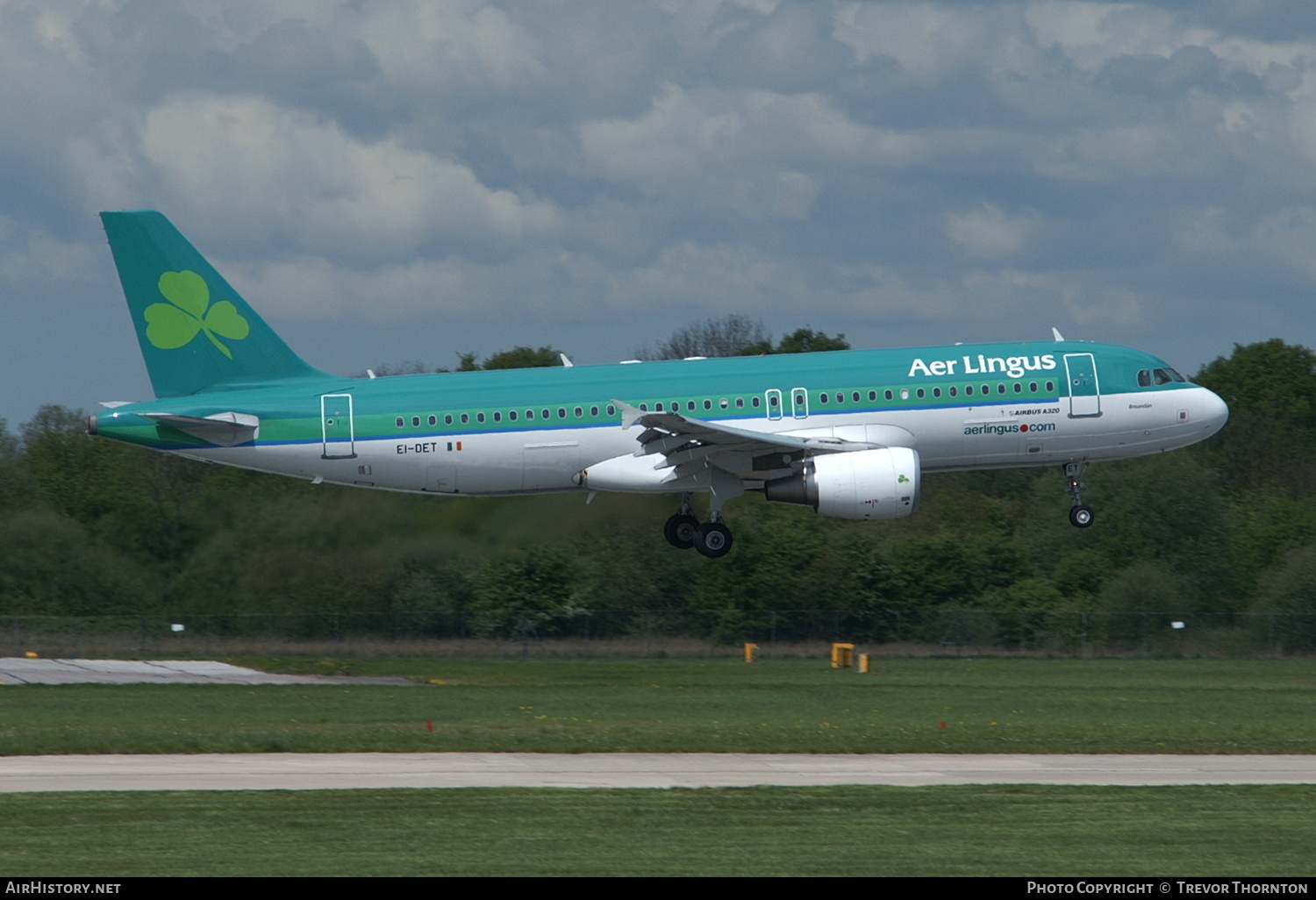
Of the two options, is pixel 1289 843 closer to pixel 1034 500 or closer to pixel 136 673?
pixel 136 673

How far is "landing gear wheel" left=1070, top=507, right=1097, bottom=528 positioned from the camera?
37500 millimetres

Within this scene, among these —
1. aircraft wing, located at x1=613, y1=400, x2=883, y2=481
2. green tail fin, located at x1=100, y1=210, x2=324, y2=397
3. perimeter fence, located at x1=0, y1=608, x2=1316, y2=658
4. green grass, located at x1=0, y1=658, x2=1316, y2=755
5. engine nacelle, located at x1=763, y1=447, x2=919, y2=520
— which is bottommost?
green grass, located at x1=0, y1=658, x2=1316, y2=755

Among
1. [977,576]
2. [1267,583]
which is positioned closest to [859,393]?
[977,576]

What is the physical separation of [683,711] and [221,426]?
1196cm

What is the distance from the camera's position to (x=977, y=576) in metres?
63.5

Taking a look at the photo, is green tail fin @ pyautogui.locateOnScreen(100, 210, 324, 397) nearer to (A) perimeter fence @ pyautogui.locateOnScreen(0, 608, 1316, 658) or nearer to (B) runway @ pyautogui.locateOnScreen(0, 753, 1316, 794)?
(B) runway @ pyautogui.locateOnScreen(0, 753, 1316, 794)

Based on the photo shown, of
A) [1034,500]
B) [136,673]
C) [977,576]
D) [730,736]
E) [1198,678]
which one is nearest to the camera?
[730,736]

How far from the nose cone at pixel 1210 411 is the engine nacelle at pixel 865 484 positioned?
23.6 ft

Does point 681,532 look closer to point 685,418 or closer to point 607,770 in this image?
point 685,418

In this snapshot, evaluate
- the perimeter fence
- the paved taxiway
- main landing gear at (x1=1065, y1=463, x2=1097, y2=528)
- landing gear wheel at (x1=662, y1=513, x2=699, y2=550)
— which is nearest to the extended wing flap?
landing gear wheel at (x1=662, y1=513, x2=699, y2=550)

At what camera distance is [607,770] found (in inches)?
990

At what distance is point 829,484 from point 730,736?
6.79 metres

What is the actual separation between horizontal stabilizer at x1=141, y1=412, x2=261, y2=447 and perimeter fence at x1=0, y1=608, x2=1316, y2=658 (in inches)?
513

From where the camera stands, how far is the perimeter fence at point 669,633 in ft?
166
